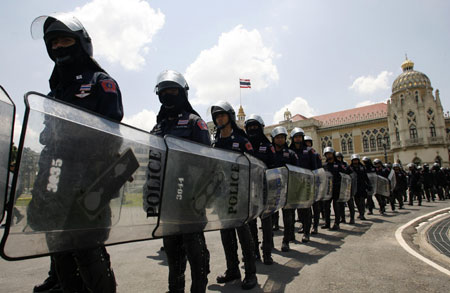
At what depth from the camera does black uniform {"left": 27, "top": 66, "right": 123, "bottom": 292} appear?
156 cm

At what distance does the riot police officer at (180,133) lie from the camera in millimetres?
2549

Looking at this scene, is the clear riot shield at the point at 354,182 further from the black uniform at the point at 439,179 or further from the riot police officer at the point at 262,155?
the black uniform at the point at 439,179

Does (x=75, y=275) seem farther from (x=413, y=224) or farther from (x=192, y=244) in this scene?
(x=413, y=224)

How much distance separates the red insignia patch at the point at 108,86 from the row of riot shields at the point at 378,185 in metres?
10.3

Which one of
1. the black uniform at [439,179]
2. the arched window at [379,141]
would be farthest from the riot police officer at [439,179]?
the arched window at [379,141]

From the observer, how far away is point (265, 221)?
425 centimetres

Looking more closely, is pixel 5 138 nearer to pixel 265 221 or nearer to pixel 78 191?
pixel 78 191

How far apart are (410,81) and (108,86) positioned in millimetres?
54867

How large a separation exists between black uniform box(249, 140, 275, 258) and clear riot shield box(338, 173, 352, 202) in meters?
4.02

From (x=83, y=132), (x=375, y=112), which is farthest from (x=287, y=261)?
(x=375, y=112)

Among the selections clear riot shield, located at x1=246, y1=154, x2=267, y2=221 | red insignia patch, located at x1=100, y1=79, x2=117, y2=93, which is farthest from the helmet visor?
clear riot shield, located at x1=246, y1=154, x2=267, y2=221

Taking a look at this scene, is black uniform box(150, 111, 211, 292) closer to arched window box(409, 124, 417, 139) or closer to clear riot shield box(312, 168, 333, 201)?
clear riot shield box(312, 168, 333, 201)

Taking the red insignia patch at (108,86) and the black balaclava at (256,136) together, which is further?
the black balaclava at (256,136)

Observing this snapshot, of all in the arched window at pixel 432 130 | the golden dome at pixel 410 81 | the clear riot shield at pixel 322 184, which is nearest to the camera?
the clear riot shield at pixel 322 184
